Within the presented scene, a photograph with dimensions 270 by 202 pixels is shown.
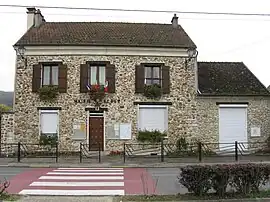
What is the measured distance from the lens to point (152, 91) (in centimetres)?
2361

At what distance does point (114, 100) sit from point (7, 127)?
264 inches

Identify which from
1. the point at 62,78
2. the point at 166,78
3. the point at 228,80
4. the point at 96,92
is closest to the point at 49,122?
the point at 62,78

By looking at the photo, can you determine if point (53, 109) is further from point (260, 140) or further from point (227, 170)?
point (227, 170)

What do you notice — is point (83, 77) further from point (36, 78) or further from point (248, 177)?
point (248, 177)

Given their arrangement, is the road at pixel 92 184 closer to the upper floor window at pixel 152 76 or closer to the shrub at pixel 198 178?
the shrub at pixel 198 178

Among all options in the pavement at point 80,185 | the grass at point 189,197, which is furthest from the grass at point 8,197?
the grass at point 189,197

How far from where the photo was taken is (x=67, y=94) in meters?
23.6

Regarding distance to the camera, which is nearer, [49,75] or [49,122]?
[49,122]

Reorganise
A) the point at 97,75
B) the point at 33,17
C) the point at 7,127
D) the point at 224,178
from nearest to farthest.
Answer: the point at 224,178 → the point at 7,127 → the point at 97,75 → the point at 33,17

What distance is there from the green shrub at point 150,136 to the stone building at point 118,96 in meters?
0.34

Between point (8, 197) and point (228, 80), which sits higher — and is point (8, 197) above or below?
below

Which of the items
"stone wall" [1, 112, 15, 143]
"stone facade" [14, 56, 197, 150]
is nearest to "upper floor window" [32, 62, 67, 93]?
"stone facade" [14, 56, 197, 150]

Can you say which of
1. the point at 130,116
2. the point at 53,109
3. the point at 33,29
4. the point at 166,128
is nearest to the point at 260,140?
the point at 166,128

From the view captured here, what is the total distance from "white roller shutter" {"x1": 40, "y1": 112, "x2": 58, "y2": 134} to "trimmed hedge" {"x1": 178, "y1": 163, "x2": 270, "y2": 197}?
1567 cm
